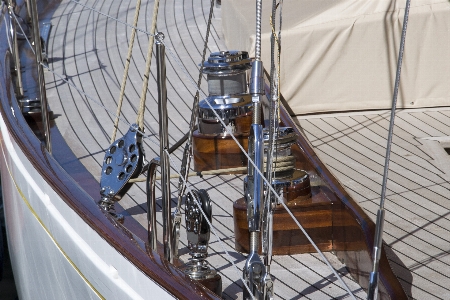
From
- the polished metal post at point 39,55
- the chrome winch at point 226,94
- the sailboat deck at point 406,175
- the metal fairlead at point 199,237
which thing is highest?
the polished metal post at point 39,55

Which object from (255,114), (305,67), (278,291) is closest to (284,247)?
(278,291)

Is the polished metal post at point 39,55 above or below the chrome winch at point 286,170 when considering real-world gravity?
above

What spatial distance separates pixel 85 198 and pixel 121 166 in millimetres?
154

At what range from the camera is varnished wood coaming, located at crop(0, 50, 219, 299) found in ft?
4.54

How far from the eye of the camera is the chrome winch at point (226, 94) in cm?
257

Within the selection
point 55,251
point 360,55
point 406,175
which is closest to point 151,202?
point 55,251

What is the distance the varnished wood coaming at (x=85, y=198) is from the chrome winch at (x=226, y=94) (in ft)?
1.63

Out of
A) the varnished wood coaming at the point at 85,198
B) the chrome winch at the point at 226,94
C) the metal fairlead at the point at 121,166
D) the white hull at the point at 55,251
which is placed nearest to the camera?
the varnished wood coaming at the point at 85,198

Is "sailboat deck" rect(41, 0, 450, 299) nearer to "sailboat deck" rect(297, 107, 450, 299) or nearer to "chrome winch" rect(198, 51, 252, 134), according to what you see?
"sailboat deck" rect(297, 107, 450, 299)

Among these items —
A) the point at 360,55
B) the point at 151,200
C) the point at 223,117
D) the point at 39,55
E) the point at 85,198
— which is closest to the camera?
the point at 151,200

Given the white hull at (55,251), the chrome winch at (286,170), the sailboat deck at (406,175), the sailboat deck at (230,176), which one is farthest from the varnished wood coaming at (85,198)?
the sailboat deck at (406,175)

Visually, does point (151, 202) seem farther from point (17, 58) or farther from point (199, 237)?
point (17, 58)

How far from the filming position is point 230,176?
2.61 m

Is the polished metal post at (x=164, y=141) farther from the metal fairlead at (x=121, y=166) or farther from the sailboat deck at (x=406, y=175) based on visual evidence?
the sailboat deck at (x=406, y=175)
